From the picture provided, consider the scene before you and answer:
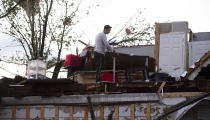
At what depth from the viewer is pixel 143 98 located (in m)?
9.77

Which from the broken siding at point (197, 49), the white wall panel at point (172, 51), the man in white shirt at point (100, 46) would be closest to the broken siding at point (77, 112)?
the man in white shirt at point (100, 46)

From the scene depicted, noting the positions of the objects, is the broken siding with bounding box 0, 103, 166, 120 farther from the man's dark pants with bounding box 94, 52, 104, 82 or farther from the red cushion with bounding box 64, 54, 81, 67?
the red cushion with bounding box 64, 54, 81, 67

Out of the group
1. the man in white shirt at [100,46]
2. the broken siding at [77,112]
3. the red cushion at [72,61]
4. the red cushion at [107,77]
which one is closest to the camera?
the broken siding at [77,112]

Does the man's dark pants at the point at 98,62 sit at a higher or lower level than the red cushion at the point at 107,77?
higher

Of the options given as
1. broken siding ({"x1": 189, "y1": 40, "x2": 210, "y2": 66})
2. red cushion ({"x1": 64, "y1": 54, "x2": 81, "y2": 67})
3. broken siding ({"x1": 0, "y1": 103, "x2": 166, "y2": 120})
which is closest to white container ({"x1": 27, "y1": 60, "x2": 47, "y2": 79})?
red cushion ({"x1": 64, "y1": 54, "x2": 81, "y2": 67})

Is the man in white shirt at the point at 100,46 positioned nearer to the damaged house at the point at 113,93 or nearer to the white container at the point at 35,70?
the damaged house at the point at 113,93

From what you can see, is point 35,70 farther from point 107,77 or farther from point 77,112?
point 77,112

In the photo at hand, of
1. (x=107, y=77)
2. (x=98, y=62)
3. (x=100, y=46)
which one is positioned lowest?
(x=107, y=77)

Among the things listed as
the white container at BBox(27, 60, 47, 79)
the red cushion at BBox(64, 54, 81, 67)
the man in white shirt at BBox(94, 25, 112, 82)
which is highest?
the man in white shirt at BBox(94, 25, 112, 82)

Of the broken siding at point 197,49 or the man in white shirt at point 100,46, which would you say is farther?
the broken siding at point 197,49

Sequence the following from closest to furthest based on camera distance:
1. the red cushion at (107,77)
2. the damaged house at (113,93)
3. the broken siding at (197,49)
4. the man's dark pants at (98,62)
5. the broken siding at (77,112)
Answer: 1. the damaged house at (113,93)
2. the broken siding at (77,112)
3. the man's dark pants at (98,62)
4. the red cushion at (107,77)
5. the broken siding at (197,49)

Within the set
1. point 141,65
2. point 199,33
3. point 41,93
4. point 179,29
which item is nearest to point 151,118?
point 141,65

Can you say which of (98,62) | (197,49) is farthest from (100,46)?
(197,49)


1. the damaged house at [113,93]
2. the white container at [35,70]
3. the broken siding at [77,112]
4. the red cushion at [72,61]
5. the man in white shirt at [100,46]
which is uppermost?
the man in white shirt at [100,46]
